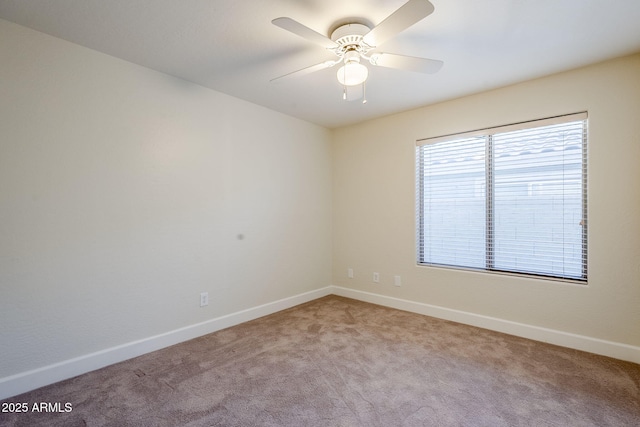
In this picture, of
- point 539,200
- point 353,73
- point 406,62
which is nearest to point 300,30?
point 353,73

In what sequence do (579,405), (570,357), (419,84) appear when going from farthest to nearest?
(419,84)
(570,357)
(579,405)

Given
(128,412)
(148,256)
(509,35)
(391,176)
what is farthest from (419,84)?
(128,412)

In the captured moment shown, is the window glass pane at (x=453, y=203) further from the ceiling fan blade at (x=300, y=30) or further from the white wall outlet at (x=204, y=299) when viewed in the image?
the white wall outlet at (x=204, y=299)

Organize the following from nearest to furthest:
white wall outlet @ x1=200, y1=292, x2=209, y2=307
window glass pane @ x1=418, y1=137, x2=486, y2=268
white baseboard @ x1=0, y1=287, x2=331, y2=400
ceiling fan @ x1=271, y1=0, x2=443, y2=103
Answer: ceiling fan @ x1=271, y1=0, x2=443, y2=103 → white baseboard @ x1=0, y1=287, x2=331, y2=400 → white wall outlet @ x1=200, y1=292, x2=209, y2=307 → window glass pane @ x1=418, y1=137, x2=486, y2=268

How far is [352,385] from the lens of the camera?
2.02m

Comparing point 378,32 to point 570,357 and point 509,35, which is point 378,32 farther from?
point 570,357

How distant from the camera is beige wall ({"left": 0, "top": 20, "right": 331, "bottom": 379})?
197cm

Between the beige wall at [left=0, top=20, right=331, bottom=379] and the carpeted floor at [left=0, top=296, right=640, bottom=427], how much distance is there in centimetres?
41

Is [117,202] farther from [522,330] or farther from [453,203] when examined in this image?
[522,330]

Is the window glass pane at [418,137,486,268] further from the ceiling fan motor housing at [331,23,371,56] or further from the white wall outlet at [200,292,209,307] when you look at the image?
the white wall outlet at [200,292,209,307]

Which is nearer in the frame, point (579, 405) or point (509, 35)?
point (579, 405)

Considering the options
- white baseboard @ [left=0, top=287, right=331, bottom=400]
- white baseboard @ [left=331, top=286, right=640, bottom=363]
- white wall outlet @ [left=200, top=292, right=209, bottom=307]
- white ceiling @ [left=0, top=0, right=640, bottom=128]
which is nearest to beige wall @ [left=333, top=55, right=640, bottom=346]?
white baseboard @ [left=331, top=286, right=640, bottom=363]

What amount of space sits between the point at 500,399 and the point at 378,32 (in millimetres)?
2370

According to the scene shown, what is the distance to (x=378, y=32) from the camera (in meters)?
1.72
